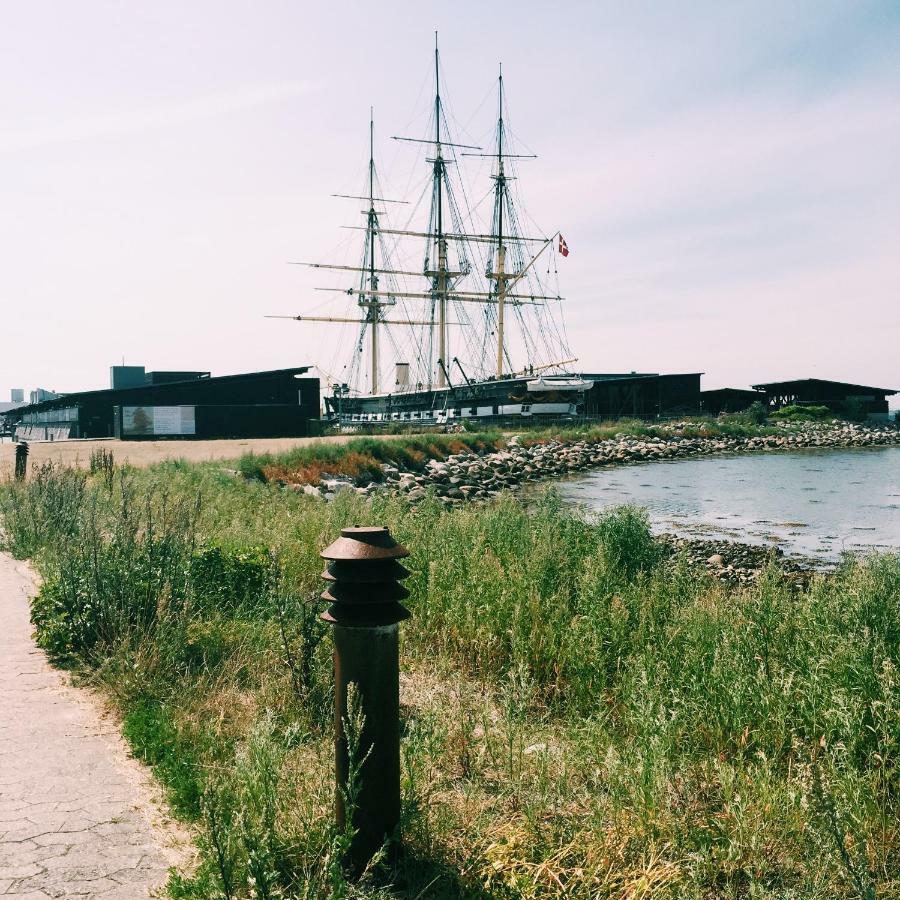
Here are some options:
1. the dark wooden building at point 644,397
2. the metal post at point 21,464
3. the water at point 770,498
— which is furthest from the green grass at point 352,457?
the dark wooden building at point 644,397

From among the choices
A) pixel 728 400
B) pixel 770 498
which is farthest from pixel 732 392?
pixel 770 498

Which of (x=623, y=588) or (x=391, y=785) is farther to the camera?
(x=623, y=588)

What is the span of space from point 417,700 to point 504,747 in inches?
44.8

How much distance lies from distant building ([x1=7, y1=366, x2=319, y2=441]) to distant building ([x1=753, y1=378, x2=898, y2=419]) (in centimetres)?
3963

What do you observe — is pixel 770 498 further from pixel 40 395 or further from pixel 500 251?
pixel 40 395

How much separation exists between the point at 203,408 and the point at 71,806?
42.8 meters

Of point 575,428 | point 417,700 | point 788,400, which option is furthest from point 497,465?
point 788,400

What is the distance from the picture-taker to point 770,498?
24.7 m

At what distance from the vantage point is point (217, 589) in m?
7.47

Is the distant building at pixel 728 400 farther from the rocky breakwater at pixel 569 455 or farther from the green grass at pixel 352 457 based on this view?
the green grass at pixel 352 457

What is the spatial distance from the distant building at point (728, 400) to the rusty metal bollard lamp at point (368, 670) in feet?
199

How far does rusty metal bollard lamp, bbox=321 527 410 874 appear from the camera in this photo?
10.5 feet

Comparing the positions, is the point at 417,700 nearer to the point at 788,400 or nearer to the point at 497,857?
the point at 497,857

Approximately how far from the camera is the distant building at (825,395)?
206 ft
